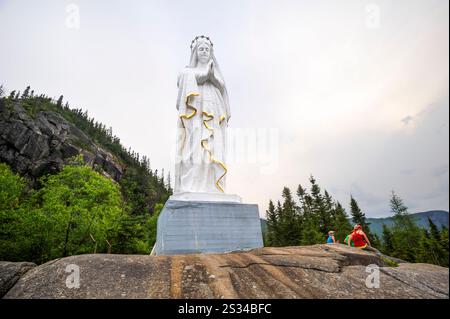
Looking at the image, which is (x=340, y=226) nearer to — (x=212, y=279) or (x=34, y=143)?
(x=212, y=279)

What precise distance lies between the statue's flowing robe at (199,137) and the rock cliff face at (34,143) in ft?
118

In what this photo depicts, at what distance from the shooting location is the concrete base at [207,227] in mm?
5434

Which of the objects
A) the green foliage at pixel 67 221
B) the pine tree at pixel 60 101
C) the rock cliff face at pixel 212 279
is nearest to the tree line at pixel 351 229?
Answer: the green foliage at pixel 67 221

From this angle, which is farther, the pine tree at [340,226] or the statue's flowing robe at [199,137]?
the pine tree at [340,226]

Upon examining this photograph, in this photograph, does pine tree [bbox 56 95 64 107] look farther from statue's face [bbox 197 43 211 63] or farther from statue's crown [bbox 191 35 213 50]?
statue's face [bbox 197 43 211 63]

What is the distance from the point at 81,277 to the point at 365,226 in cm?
3763

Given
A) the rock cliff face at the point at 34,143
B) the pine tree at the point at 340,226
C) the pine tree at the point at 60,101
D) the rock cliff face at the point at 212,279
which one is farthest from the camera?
the pine tree at the point at 60,101

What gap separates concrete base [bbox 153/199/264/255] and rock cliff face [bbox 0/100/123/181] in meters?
37.7

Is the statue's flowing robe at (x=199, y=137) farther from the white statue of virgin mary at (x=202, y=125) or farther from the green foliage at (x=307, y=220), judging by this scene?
the green foliage at (x=307, y=220)

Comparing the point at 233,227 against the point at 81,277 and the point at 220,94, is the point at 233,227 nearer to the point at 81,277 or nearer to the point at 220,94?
the point at 81,277

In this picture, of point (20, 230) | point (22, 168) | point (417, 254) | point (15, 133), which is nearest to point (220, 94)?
point (20, 230)

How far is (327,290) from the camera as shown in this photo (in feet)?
10.4

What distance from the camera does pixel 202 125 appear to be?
756cm

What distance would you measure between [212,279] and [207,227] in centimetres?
253
